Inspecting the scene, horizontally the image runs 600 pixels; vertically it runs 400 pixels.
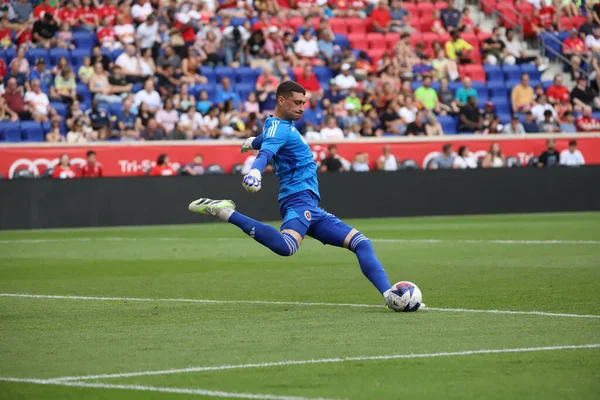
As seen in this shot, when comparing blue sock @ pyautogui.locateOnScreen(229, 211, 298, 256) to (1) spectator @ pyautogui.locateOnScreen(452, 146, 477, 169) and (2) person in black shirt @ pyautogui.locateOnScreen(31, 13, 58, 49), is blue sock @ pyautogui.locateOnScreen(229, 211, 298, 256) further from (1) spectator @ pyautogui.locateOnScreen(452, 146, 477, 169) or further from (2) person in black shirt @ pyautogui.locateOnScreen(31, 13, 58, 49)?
(2) person in black shirt @ pyautogui.locateOnScreen(31, 13, 58, 49)

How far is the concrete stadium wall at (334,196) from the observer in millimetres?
23672

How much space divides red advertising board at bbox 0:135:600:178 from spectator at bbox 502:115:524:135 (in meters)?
0.34

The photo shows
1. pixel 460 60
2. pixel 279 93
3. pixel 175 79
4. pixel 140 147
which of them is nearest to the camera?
pixel 279 93

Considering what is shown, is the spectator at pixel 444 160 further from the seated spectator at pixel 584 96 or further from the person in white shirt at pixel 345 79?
the seated spectator at pixel 584 96

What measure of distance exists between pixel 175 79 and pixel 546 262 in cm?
1455

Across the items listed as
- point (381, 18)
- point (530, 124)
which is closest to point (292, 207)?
point (530, 124)

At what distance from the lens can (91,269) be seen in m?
15.0

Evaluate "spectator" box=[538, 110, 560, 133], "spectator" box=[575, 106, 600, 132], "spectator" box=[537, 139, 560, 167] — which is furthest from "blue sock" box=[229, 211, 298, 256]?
"spectator" box=[575, 106, 600, 132]

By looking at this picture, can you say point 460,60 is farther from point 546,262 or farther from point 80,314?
point 80,314

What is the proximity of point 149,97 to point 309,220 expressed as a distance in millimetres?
16798

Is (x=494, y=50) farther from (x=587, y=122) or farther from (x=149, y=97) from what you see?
(x=149, y=97)

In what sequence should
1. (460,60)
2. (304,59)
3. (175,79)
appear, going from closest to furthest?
(175,79)
(304,59)
(460,60)

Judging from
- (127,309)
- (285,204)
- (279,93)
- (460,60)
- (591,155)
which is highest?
(279,93)

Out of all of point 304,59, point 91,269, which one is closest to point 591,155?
point 304,59
